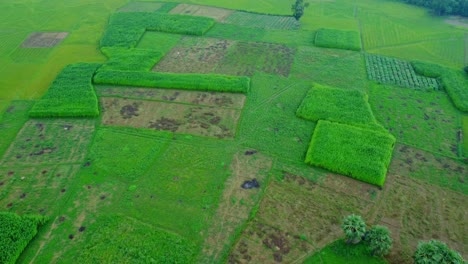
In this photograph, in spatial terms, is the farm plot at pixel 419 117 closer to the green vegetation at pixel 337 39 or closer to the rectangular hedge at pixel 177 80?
the green vegetation at pixel 337 39

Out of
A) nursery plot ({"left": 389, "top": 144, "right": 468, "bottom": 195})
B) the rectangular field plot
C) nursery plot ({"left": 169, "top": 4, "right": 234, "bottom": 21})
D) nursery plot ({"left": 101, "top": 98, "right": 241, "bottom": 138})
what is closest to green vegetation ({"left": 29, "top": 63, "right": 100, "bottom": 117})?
nursery plot ({"left": 101, "top": 98, "right": 241, "bottom": 138})

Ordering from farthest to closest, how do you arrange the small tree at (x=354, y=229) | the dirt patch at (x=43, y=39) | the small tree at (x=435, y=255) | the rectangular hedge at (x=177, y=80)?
1. the dirt patch at (x=43, y=39)
2. the rectangular hedge at (x=177, y=80)
3. the small tree at (x=354, y=229)
4. the small tree at (x=435, y=255)

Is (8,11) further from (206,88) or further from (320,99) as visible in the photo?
(320,99)

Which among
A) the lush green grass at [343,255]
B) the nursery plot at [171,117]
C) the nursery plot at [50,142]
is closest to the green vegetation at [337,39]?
the nursery plot at [171,117]

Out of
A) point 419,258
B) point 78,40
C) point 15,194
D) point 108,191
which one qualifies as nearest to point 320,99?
point 419,258

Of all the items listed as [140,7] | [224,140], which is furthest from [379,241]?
[140,7]

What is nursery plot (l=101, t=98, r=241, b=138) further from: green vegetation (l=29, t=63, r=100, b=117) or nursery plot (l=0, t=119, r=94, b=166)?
nursery plot (l=0, t=119, r=94, b=166)
